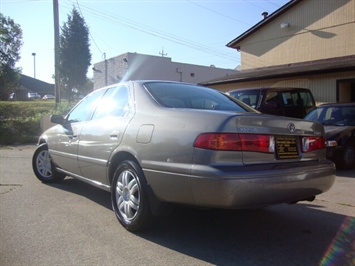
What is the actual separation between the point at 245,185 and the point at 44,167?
4.60 meters

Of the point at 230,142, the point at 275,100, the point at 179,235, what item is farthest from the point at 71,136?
the point at 275,100

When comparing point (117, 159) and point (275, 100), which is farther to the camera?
point (275, 100)

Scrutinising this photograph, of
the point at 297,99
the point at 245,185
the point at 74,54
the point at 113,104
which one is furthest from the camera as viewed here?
the point at 74,54

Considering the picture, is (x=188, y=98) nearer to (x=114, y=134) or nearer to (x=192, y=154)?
(x=114, y=134)

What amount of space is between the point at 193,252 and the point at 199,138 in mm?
1098

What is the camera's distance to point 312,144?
379cm

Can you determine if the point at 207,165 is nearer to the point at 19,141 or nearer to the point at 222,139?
the point at 222,139

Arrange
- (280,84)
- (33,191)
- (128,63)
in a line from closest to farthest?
(33,191)
(280,84)
(128,63)

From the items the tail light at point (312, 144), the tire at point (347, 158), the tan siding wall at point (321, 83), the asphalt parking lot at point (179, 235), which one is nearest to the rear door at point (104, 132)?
the asphalt parking lot at point (179, 235)

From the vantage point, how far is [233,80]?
673 inches

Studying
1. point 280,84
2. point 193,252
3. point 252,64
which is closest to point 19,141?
point 280,84

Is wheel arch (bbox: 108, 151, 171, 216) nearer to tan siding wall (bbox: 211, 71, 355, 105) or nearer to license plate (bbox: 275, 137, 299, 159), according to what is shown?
license plate (bbox: 275, 137, 299, 159)

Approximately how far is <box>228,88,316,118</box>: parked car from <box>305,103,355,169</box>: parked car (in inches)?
63.2

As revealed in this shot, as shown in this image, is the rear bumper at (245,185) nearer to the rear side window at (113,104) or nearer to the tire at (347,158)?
the rear side window at (113,104)
